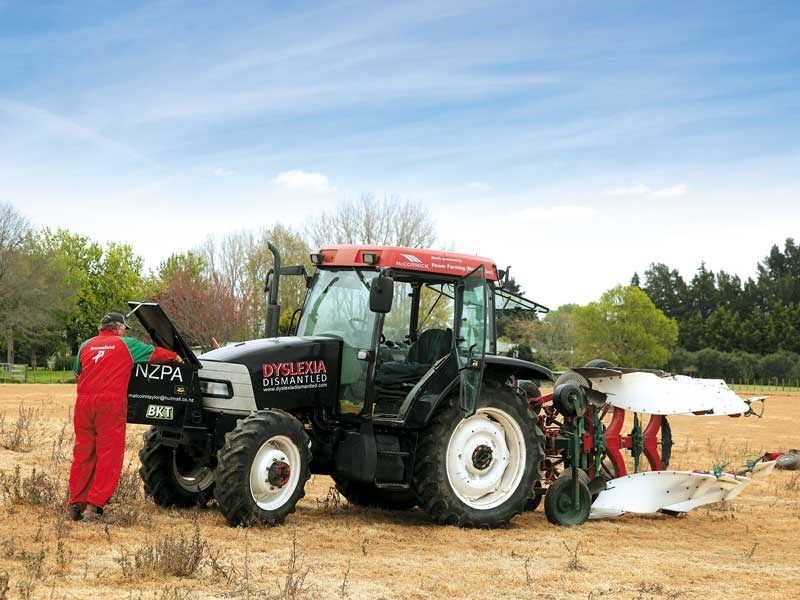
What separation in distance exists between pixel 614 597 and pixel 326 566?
6.64 feet

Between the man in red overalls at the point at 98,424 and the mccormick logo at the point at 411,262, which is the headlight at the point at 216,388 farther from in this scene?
the mccormick logo at the point at 411,262

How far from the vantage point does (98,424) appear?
852cm

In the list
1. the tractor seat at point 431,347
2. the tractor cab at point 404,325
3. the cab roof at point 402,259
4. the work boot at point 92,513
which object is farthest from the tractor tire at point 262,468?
the cab roof at point 402,259

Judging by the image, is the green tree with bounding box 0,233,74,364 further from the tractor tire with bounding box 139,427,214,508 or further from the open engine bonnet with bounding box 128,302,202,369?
the open engine bonnet with bounding box 128,302,202,369

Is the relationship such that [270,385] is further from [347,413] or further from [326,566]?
[326,566]

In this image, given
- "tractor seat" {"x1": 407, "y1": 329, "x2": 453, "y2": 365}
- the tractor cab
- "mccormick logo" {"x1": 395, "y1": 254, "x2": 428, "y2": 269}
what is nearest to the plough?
the tractor cab

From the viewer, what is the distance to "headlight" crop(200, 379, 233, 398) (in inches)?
357

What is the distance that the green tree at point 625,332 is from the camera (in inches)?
3317

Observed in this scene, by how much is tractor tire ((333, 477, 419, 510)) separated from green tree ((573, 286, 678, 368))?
245 feet

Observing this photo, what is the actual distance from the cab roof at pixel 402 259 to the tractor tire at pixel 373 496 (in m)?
2.39

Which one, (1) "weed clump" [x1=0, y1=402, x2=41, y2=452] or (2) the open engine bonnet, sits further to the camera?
(1) "weed clump" [x1=0, y1=402, x2=41, y2=452]

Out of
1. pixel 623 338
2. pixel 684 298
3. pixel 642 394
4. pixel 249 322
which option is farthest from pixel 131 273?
pixel 642 394

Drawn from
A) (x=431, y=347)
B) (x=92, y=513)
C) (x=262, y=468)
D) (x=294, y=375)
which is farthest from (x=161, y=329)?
(x=431, y=347)

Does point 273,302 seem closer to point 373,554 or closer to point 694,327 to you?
point 373,554
